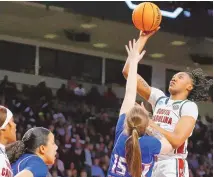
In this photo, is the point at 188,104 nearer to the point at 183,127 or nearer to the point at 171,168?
the point at 183,127

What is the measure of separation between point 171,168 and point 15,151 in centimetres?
183

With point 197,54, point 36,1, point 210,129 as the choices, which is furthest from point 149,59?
point 36,1

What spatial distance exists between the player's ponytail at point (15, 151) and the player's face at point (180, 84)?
6.11ft

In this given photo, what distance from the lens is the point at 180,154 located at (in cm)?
544

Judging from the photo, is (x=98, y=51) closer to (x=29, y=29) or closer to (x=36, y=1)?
(x=29, y=29)

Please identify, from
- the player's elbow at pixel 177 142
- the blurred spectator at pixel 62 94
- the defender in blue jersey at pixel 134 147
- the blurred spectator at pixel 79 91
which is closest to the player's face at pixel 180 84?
the player's elbow at pixel 177 142

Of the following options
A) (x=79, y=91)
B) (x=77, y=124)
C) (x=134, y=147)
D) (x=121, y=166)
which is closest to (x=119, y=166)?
(x=121, y=166)

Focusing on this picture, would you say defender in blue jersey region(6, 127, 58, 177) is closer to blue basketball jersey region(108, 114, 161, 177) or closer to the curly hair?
blue basketball jersey region(108, 114, 161, 177)

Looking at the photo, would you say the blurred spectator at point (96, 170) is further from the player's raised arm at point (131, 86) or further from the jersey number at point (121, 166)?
the jersey number at point (121, 166)

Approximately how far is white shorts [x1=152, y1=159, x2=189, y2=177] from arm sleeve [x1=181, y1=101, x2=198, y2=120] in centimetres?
45

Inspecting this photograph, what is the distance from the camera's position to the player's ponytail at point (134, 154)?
413cm

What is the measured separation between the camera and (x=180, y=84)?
5.47m

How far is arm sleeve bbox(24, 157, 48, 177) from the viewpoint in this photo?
378 centimetres

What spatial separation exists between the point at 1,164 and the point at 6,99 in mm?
10604
